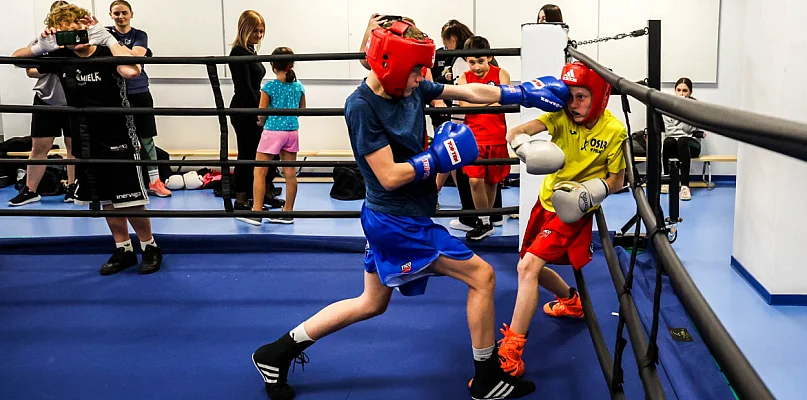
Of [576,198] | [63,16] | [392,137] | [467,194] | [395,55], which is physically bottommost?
[467,194]

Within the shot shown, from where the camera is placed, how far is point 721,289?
353 centimetres

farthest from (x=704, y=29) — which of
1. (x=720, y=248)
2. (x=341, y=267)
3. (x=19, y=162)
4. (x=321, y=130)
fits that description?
(x=19, y=162)

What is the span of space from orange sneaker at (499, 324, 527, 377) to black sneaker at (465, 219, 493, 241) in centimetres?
158

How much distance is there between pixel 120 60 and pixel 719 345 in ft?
10.1

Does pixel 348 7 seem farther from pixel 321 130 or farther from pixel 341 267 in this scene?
pixel 341 267

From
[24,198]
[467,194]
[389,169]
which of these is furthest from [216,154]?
[389,169]

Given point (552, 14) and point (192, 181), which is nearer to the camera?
point (552, 14)

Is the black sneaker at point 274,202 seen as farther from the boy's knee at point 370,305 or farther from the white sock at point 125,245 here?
the boy's knee at point 370,305

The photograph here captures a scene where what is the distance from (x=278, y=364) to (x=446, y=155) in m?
0.86

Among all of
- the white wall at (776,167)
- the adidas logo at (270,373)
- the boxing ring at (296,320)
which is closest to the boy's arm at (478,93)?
the boxing ring at (296,320)

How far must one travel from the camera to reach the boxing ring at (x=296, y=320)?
2.28 meters

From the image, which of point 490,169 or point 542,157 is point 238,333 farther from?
point 490,169

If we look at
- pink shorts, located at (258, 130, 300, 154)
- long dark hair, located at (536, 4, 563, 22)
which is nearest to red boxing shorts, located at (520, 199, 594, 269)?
long dark hair, located at (536, 4, 563, 22)

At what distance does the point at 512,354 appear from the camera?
241 centimetres
